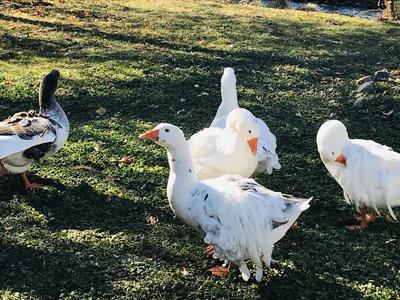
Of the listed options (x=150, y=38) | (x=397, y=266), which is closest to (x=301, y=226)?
(x=397, y=266)

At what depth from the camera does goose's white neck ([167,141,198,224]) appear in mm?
4316

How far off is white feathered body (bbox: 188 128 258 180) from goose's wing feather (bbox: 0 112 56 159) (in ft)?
4.72

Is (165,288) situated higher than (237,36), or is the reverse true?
(237,36)

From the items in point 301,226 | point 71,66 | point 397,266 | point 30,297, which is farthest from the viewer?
point 71,66

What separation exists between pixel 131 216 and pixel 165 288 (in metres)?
1.13

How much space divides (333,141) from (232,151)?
35.2 inches

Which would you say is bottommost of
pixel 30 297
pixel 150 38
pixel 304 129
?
pixel 30 297

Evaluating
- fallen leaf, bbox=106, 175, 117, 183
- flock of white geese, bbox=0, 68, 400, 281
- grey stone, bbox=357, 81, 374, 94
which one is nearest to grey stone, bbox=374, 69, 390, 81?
grey stone, bbox=357, 81, 374, 94

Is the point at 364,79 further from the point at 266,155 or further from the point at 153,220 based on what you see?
the point at 153,220

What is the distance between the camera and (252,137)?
5012mm

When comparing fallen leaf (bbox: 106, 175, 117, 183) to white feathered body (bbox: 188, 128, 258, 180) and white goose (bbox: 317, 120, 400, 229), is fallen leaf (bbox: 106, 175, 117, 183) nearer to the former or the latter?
white feathered body (bbox: 188, 128, 258, 180)

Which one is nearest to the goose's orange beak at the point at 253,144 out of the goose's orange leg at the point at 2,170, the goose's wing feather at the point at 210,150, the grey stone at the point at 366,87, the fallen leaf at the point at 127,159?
the goose's wing feather at the point at 210,150

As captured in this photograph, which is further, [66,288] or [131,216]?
[131,216]

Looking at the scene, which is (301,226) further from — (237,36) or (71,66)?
(237,36)
